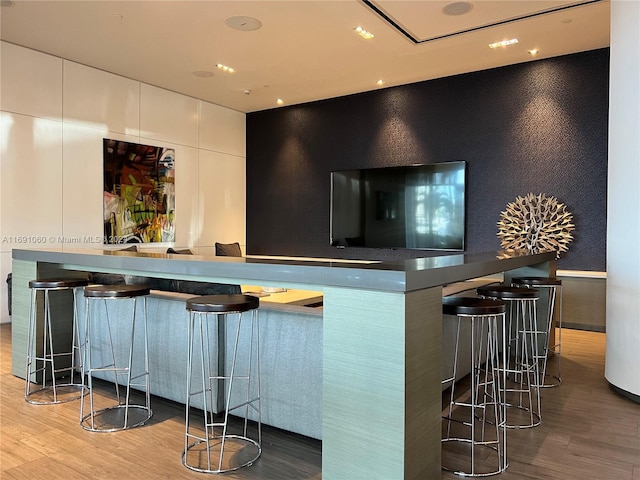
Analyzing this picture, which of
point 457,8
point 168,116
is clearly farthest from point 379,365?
point 168,116

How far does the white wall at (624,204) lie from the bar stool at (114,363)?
9.62 feet

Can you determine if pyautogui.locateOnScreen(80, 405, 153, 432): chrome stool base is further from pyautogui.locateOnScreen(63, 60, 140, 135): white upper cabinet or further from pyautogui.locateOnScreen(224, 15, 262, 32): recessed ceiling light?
pyautogui.locateOnScreen(63, 60, 140, 135): white upper cabinet

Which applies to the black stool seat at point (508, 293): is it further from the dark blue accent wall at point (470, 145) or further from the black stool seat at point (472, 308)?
the dark blue accent wall at point (470, 145)

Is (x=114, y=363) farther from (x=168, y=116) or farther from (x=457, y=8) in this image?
(x=168, y=116)

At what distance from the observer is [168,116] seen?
694 cm

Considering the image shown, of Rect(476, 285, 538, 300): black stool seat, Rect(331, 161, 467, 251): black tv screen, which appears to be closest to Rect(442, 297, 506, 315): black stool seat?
Rect(476, 285, 538, 300): black stool seat

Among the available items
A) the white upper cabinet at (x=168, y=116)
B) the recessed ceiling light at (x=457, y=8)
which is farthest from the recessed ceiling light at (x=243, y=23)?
the white upper cabinet at (x=168, y=116)

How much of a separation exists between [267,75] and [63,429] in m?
4.91

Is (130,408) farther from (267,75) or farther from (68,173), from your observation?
(267,75)

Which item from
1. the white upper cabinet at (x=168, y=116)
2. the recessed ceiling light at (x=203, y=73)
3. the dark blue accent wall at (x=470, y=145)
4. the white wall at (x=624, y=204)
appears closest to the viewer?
the white wall at (x=624, y=204)

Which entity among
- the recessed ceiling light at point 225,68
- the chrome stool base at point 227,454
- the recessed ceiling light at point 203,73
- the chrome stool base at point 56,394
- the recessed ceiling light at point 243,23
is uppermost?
the recessed ceiling light at point 203,73

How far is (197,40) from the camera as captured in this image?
508 cm

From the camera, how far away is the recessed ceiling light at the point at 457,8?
4191mm

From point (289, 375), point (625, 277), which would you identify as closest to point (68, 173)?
point (289, 375)
